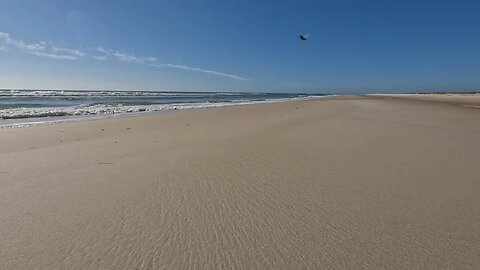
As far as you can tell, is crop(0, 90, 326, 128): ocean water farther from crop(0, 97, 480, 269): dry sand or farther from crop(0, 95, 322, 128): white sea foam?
crop(0, 97, 480, 269): dry sand

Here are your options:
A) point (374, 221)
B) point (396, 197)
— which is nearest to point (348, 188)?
point (396, 197)

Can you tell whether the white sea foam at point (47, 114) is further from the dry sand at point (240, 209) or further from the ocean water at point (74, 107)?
the dry sand at point (240, 209)

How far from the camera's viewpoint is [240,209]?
2.76 m

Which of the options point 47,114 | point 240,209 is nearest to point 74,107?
point 47,114

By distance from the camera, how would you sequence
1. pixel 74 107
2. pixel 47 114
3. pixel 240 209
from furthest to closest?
pixel 74 107
pixel 47 114
pixel 240 209

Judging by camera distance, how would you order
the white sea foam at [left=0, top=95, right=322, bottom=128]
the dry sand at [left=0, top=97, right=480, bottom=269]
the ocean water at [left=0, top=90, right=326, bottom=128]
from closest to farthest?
the dry sand at [left=0, top=97, right=480, bottom=269], the white sea foam at [left=0, top=95, right=322, bottom=128], the ocean water at [left=0, top=90, right=326, bottom=128]

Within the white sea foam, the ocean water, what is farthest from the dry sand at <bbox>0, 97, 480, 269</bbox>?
the ocean water

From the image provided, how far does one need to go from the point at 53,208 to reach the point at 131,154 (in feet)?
7.70

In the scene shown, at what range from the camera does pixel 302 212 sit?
105 inches

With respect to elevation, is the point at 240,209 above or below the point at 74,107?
above

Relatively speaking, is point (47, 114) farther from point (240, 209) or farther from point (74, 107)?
point (240, 209)

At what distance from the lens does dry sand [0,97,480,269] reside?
1971mm

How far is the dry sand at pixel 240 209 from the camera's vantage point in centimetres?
197

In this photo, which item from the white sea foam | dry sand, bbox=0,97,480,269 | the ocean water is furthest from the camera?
the ocean water
